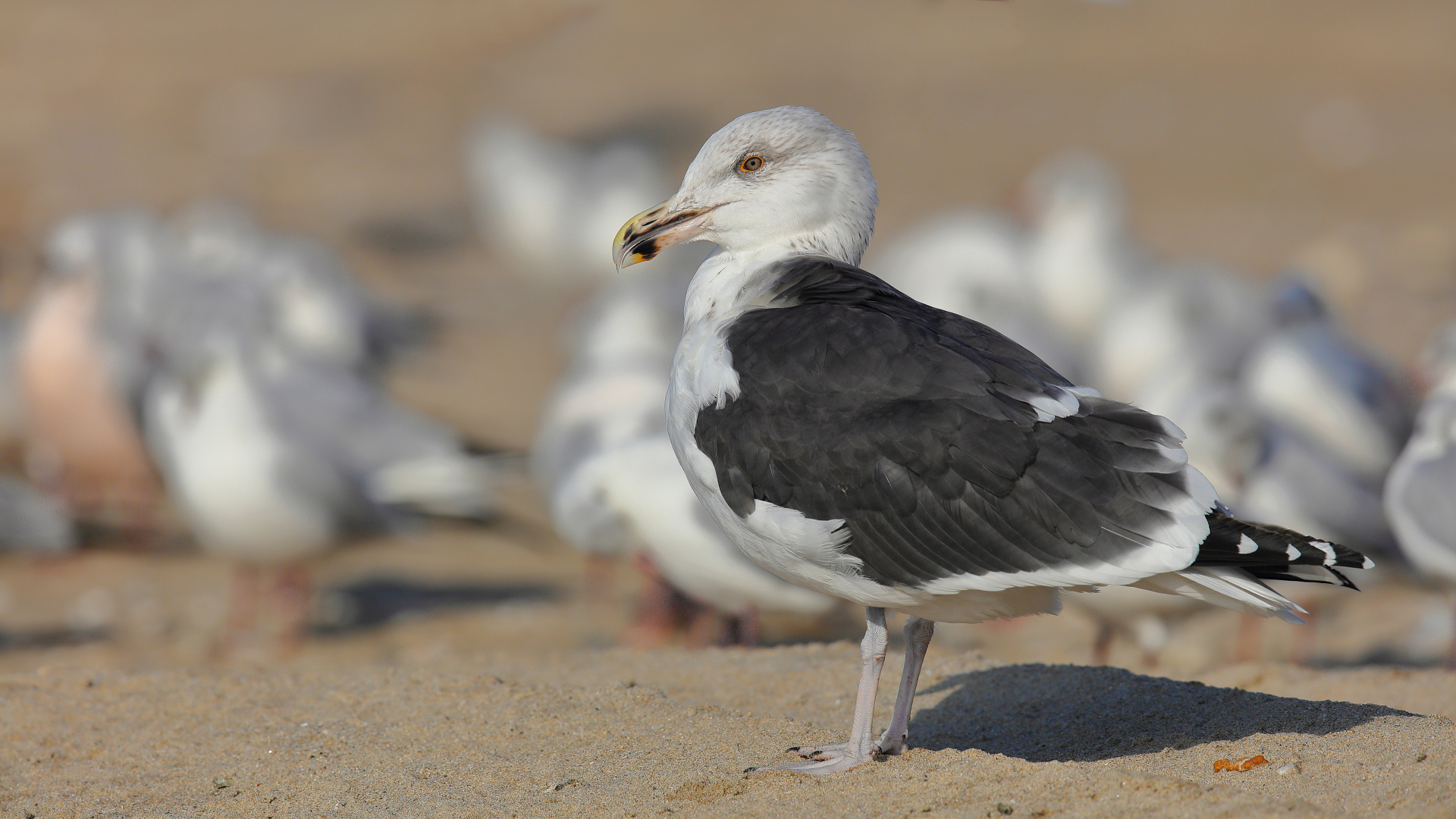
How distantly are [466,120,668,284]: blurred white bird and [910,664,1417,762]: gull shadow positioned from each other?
1489cm

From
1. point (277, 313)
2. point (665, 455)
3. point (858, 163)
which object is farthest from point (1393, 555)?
point (277, 313)

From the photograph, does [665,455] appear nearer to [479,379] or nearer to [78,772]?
[78,772]

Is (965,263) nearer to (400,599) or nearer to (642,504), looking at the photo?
(400,599)

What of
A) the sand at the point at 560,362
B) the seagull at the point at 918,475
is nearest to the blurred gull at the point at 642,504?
the sand at the point at 560,362

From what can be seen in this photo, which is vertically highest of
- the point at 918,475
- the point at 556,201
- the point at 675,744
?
the point at 556,201

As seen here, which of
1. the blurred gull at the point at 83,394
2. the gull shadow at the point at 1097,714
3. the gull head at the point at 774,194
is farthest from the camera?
the blurred gull at the point at 83,394

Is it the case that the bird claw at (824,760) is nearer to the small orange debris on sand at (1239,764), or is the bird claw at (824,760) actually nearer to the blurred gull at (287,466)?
the small orange debris on sand at (1239,764)

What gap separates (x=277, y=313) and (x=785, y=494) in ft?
37.9

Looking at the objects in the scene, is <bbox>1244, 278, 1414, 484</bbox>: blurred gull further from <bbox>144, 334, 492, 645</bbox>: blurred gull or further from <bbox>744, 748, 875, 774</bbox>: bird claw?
<bbox>744, 748, 875, 774</bbox>: bird claw

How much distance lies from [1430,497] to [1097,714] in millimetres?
3595

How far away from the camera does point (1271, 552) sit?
3439mm

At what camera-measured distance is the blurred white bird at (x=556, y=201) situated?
2002 centimetres

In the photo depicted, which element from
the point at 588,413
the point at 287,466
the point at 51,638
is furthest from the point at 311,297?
the point at 51,638

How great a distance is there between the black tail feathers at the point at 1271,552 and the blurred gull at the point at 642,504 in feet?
9.52
